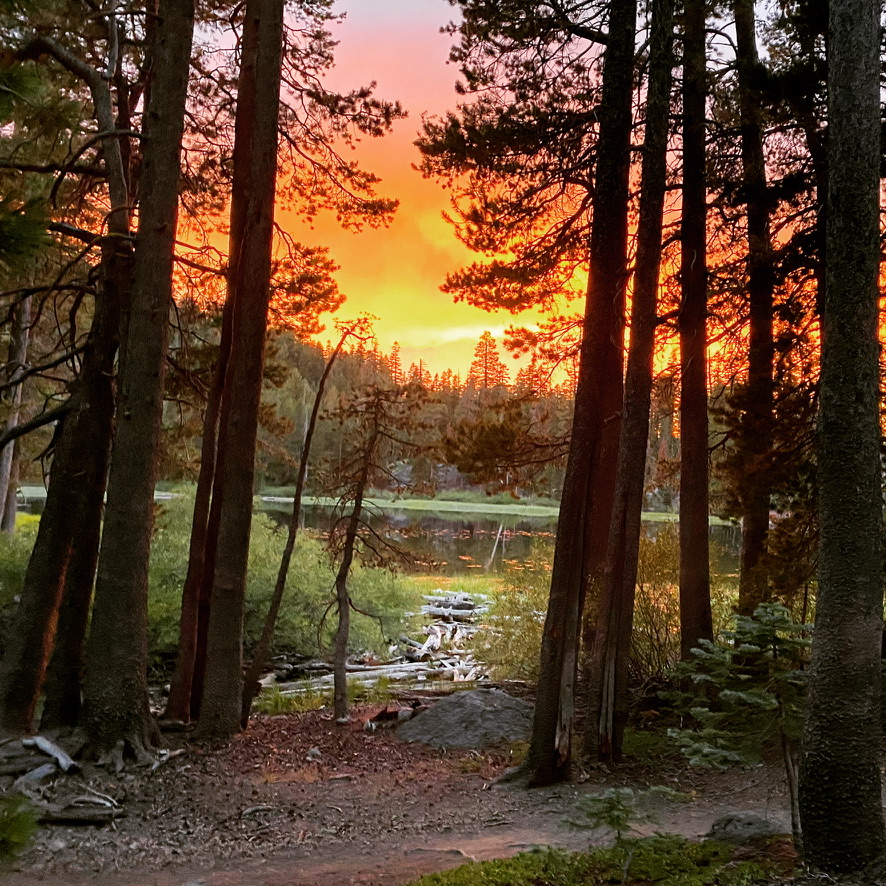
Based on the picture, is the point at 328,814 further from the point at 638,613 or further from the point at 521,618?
the point at 521,618

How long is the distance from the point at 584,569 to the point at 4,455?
15570 millimetres

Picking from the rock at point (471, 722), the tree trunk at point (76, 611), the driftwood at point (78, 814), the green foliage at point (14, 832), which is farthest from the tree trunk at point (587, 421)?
the green foliage at point (14, 832)

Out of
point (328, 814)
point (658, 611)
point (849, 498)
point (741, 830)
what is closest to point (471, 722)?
point (658, 611)

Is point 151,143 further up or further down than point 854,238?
further up

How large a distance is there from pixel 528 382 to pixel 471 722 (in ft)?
14.8

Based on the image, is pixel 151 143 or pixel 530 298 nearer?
pixel 151 143

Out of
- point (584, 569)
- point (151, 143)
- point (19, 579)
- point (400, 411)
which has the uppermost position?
point (151, 143)

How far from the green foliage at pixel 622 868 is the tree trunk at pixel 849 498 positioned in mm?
525

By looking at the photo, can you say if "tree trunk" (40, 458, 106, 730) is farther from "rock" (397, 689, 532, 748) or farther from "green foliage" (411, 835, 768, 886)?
"green foliage" (411, 835, 768, 886)

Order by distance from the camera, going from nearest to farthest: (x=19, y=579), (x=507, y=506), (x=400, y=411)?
(x=400, y=411) → (x=19, y=579) → (x=507, y=506)

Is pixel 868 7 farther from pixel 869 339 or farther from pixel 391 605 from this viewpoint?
pixel 391 605

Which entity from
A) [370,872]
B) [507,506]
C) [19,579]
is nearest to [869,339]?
[370,872]

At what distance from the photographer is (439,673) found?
549 inches

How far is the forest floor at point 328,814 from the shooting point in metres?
5.38
